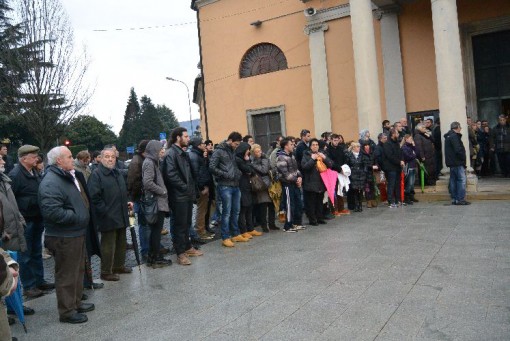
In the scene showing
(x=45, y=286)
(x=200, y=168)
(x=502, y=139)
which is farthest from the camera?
(x=502, y=139)

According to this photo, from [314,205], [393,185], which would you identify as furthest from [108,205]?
[393,185]

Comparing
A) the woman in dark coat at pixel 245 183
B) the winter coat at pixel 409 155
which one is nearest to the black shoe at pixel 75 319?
the woman in dark coat at pixel 245 183

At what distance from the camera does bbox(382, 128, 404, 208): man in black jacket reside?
1112 cm

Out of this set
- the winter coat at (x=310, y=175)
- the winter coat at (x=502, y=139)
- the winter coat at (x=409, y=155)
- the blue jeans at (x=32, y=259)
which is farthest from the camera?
the winter coat at (x=502, y=139)

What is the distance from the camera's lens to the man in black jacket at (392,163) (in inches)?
438

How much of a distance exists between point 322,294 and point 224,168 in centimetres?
364

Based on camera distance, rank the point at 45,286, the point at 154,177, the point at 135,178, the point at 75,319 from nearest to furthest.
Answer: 1. the point at 75,319
2. the point at 45,286
3. the point at 154,177
4. the point at 135,178

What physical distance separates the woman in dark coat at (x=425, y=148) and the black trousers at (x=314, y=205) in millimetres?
3165

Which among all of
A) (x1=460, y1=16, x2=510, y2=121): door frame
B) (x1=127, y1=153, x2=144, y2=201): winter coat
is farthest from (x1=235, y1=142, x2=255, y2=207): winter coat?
(x1=460, y1=16, x2=510, y2=121): door frame

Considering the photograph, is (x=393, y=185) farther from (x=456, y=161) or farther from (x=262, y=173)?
(x=262, y=173)

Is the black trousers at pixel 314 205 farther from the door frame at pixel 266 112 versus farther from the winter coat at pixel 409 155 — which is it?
the door frame at pixel 266 112

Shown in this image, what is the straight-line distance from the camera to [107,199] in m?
6.44

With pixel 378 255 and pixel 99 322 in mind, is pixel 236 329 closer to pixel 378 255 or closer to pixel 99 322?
pixel 99 322

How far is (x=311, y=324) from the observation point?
4320 millimetres
